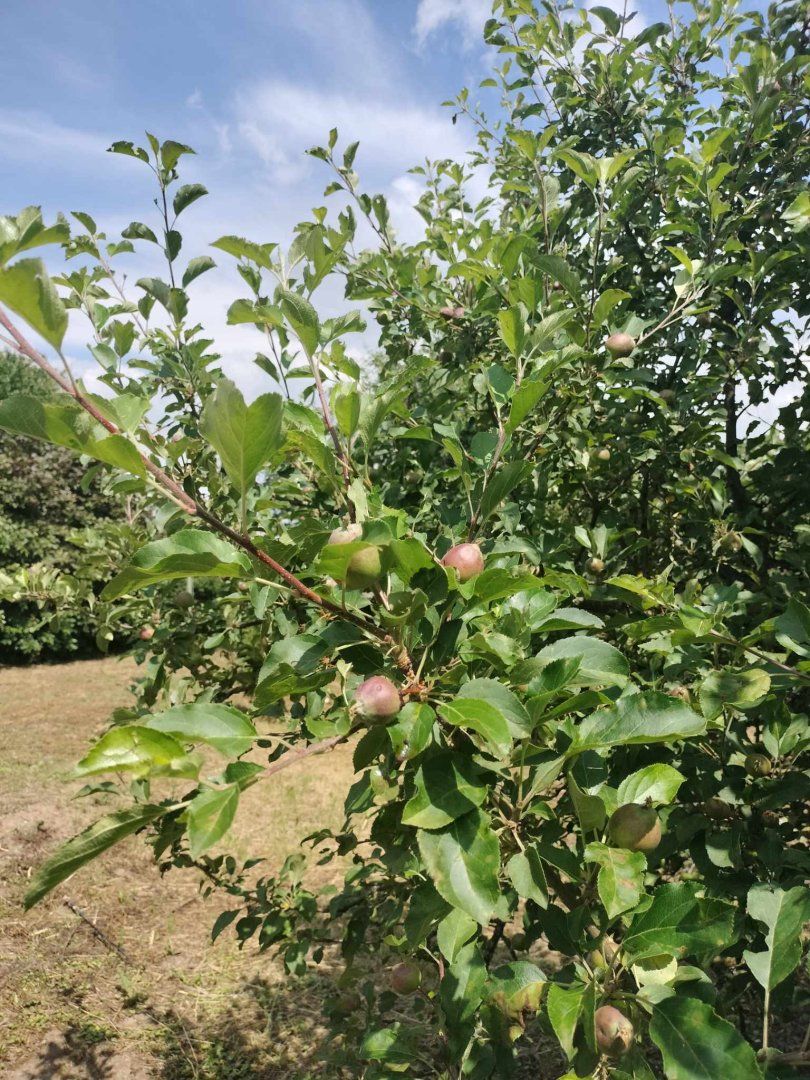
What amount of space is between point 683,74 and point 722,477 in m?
1.87

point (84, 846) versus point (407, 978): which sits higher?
point (84, 846)

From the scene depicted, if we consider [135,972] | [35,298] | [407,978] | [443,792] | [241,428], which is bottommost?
[135,972]

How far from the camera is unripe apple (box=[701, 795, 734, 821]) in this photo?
5.08ft

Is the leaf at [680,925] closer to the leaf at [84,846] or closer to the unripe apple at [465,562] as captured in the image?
the unripe apple at [465,562]

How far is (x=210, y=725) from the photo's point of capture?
0.80 m

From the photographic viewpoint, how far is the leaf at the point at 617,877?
90 cm

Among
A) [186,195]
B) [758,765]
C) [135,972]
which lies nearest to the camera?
[758,765]

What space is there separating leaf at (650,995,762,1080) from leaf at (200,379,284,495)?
0.85 m

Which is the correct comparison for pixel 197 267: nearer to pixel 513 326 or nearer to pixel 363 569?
pixel 513 326

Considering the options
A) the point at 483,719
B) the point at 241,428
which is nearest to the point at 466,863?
the point at 483,719

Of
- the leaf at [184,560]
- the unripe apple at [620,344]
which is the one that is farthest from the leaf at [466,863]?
the unripe apple at [620,344]

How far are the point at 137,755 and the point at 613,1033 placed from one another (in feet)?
2.54

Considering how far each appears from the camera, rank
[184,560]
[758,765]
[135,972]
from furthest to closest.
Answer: [135,972] → [758,765] → [184,560]

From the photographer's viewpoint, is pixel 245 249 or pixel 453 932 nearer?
pixel 453 932
